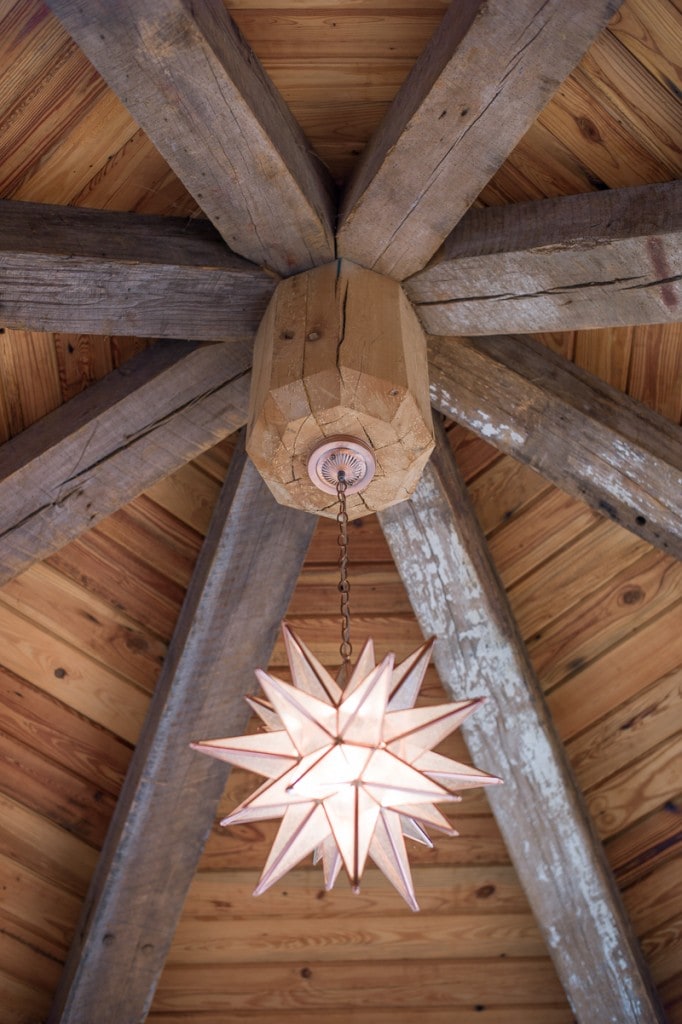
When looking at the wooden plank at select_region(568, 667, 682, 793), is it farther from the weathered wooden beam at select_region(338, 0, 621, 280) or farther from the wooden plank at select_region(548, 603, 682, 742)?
the weathered wooden beam at select_region(338, 0, 621, 280)

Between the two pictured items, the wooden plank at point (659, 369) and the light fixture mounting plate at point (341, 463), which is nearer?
the light fixture mounting plate at point (341, 463)

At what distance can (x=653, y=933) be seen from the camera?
299 cm

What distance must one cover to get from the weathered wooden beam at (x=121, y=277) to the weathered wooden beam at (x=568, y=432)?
49 centimetres

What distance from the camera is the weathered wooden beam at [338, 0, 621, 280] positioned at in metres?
1.87

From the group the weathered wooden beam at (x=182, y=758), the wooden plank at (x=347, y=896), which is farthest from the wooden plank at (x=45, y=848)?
the wooden plank at (x=347, y=896)

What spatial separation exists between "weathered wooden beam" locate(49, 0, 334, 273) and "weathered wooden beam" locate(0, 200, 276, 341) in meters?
0.10

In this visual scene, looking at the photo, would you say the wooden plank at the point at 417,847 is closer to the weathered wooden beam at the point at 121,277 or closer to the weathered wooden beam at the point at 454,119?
the weathered wooden beam at the point at 121,277

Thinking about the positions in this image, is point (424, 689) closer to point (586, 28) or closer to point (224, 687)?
point (224, 687)

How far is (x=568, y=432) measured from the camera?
2.45m

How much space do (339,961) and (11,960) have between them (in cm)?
92

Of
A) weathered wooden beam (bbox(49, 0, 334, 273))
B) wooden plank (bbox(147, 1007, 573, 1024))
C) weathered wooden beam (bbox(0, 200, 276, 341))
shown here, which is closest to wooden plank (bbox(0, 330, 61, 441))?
weathered wooden beam (bbox(0, 200, 276, 341))

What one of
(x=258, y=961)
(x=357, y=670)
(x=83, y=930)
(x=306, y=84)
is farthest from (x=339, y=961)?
(x=306, y=84)

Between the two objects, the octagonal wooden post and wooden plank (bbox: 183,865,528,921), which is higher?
the octagonal wooden post

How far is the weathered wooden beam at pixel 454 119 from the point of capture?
6.14ft
